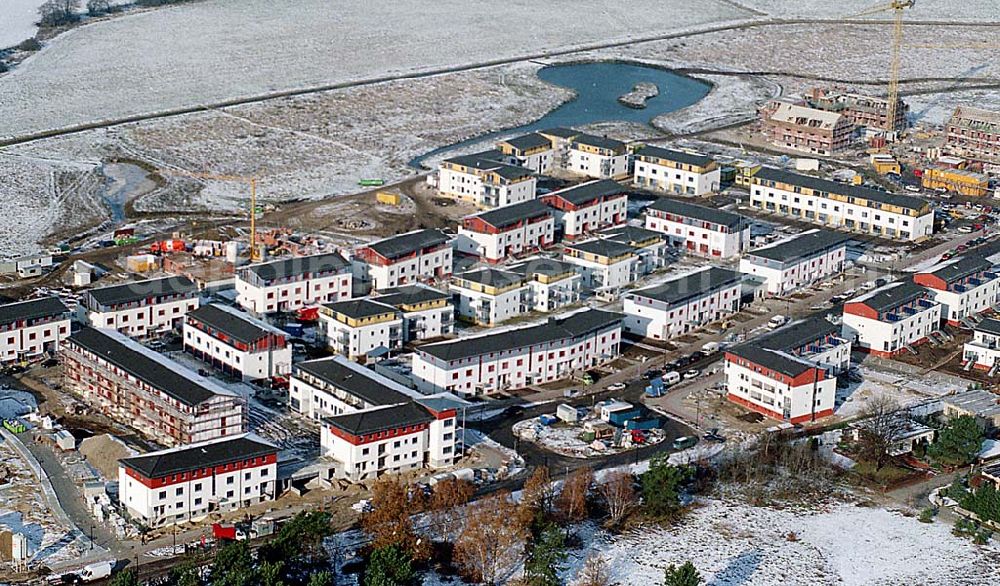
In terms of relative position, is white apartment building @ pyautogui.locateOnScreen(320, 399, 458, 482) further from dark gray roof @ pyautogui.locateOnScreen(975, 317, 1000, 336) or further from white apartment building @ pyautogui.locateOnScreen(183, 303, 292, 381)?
dark gray roof @ pyautogui.locateOnScreen(975, 317, 1000, 336)

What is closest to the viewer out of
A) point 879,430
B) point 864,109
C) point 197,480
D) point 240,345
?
point 197,480

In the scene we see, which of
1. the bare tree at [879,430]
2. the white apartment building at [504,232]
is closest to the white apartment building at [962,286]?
the bare tree at [879,430]

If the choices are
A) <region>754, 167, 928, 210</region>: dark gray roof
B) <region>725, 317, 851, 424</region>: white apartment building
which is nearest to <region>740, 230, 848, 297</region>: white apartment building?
<region>754, 167, 928, 210</region>: dark gray roof

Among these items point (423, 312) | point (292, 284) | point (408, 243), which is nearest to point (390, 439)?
point (423, 312)

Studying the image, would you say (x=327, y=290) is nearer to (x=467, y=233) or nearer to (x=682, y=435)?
(x=467, y=233)

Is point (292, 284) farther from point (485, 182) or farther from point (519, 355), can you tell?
point (485, 182)

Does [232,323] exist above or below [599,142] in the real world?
below

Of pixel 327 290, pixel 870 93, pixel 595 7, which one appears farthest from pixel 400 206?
pixel 595 7
